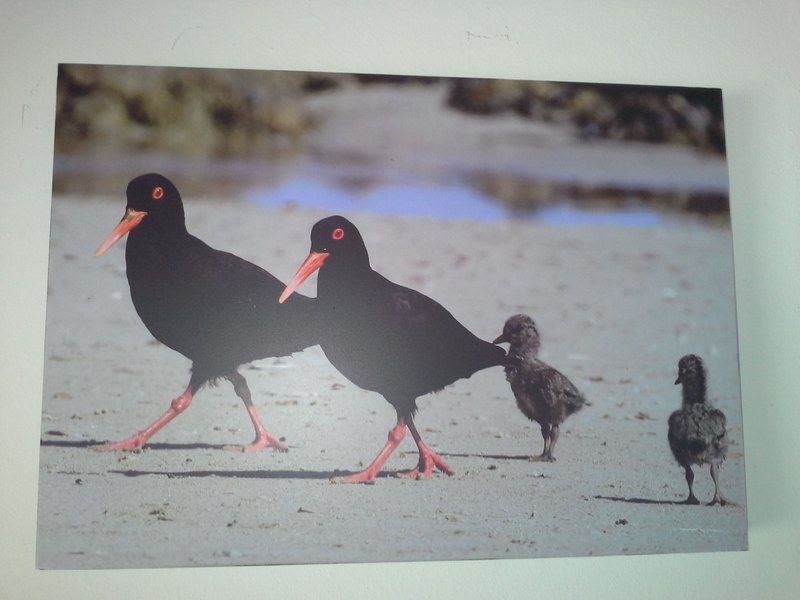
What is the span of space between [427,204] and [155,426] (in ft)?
3.07

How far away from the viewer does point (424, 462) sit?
79.4 inches

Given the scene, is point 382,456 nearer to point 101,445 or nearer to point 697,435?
point 101,445

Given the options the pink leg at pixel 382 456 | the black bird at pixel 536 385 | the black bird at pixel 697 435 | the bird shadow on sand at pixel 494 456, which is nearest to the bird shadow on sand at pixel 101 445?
the pink leg at pixel 382 456

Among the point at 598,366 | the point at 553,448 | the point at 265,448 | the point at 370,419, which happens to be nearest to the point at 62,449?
the point at 265,448

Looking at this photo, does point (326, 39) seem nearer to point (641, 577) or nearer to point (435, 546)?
point (435, 546)

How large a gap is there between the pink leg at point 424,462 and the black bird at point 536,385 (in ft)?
0.85

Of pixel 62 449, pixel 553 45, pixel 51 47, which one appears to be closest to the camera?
pixel 62 449

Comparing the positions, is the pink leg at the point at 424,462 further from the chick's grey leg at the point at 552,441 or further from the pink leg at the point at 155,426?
the pink leg at the point at 155,426

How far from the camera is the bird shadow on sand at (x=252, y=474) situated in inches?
76.3

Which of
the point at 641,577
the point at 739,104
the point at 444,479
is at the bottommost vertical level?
the point at 641,577

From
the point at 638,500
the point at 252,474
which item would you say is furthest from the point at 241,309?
the point at 638,500

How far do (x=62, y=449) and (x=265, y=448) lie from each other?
51 cm

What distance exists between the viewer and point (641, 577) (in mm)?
2055

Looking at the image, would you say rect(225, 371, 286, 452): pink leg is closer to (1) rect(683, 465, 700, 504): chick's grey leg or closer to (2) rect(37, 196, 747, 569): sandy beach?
(2) rect(37, 196, 747, 569): sandy beach
